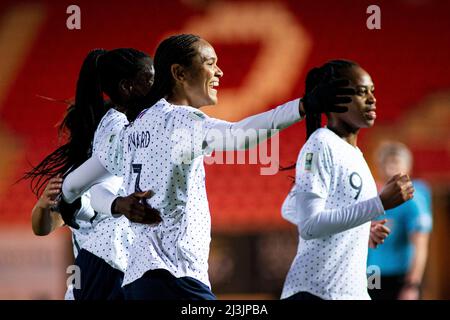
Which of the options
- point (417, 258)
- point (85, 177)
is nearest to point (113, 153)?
point (85, 177)

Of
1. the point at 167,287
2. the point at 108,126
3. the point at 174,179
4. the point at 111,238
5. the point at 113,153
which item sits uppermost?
the point at 108,126

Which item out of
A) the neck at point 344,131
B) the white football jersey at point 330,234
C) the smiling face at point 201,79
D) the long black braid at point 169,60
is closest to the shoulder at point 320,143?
the white football jersey at point 330,234

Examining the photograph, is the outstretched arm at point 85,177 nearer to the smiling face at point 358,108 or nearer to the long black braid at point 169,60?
the long black braid at point 169,60

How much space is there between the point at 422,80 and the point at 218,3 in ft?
6.22

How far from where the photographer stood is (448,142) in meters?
8.88

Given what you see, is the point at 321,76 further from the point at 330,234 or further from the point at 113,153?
the point at 113,153

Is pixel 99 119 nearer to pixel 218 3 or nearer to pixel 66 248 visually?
pixel 66 248

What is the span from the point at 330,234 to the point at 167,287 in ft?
2.14

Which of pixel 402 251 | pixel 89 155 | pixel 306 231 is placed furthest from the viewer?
pixel 402 251

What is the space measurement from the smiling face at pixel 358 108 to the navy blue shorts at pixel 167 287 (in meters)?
0.93

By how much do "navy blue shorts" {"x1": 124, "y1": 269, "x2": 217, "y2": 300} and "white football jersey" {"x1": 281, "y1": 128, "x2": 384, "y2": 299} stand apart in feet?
1.62

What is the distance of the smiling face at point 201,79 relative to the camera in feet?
11.6

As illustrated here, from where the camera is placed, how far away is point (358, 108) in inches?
155
